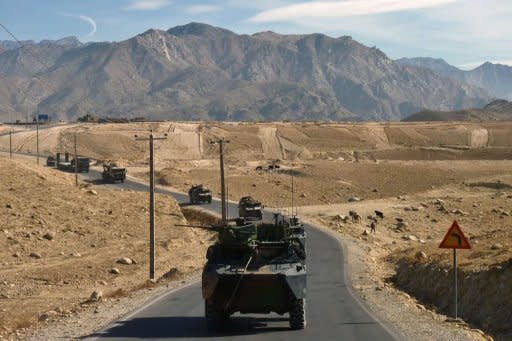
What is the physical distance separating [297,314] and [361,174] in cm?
7932

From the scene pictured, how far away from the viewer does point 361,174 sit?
317ft

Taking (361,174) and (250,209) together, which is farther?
(361,174)

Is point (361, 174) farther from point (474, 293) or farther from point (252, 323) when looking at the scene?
point (252, 323)

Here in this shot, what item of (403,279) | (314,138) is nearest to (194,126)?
(314,138)

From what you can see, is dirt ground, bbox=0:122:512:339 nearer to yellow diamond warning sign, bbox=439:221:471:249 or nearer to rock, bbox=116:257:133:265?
rock, bbox=116:257:133:265

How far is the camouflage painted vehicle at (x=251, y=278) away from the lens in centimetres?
1781

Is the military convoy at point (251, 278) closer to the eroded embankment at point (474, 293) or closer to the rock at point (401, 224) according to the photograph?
the eroded embankment at point (474, 293)

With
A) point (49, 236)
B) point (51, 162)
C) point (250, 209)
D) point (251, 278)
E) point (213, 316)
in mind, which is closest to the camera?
point (251, 278)

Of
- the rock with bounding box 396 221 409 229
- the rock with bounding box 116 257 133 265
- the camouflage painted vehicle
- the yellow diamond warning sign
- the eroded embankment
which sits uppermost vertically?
the yellow diamond warning sign

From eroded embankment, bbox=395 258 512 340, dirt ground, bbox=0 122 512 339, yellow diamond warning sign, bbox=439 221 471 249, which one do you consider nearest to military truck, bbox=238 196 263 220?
dirt ground, bbox=0 122 512 339

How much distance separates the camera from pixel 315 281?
3083 cm

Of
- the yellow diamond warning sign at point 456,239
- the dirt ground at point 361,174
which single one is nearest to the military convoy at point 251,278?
the yellow diamond warning sign at point 456,239

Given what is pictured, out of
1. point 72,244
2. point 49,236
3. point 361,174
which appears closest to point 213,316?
point 72,244

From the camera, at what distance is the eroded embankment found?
24.1 meters
